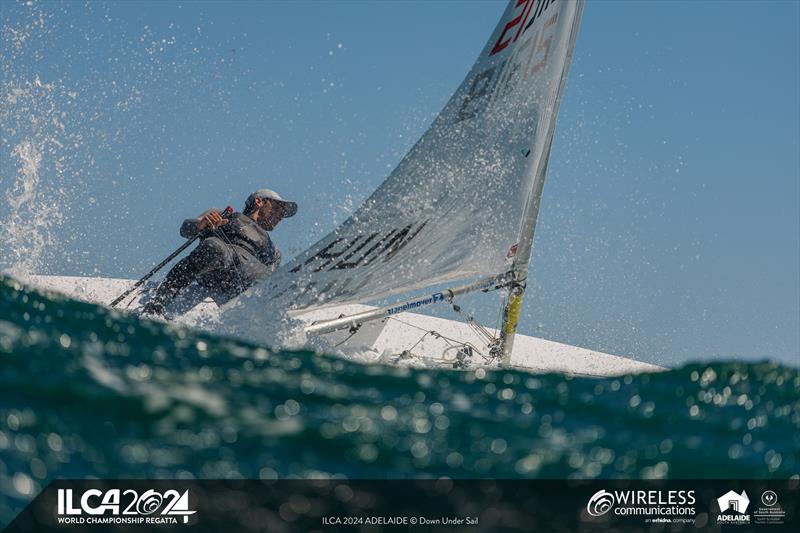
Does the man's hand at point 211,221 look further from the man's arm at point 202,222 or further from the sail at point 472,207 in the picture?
the sail at point 472,207

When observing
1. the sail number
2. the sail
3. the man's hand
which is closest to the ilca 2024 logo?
the sail

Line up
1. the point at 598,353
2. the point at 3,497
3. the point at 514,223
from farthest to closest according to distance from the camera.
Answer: the point at 598,353
the point at 514,223
the point at 3,497

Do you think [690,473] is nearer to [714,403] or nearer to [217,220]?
[714,403]

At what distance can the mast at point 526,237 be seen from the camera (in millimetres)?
6621

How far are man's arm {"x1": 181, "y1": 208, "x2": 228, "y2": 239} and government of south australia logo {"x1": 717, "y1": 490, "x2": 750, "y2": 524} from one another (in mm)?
5575

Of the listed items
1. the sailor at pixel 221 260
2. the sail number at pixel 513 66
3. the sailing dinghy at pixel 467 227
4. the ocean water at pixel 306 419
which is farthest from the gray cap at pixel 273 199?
the ocean water at pixel 306 419

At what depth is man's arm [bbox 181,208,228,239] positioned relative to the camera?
7.27m

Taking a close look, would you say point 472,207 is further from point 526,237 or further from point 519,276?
point 519,276

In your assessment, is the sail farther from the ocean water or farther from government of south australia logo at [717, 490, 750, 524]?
government of south australia logo at [717, 490, 750, 524]

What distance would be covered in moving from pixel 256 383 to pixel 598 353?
930 cm

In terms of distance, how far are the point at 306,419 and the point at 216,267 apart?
15.3 ft

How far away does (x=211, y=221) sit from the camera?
23.9 ft

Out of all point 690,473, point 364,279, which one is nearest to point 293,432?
point 690,473

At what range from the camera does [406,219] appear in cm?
705
